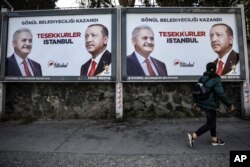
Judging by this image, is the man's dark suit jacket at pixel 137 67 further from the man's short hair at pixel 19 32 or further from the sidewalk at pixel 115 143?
the man's short hair at pixel 19 32

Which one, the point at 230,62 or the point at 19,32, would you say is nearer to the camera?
the point at 230,62

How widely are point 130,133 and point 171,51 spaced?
319cm

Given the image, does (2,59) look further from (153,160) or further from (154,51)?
(153,160)

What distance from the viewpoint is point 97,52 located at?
8.88 metres

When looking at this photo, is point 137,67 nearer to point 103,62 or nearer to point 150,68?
point 150,68

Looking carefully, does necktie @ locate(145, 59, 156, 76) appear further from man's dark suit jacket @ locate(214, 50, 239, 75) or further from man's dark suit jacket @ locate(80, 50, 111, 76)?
man's dark suit jacket @ locate(214, 50, 239, 75)

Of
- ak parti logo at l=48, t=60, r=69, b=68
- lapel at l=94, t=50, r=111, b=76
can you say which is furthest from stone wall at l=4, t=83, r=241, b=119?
ak parti logo at l=48, t=60, r=69, b=68

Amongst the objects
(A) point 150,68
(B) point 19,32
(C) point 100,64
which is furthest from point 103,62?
(B) point 19,32

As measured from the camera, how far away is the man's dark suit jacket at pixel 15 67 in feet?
29.5

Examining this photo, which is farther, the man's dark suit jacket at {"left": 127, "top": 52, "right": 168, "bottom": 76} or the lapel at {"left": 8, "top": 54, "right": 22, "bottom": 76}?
the lapel at {"left": 8, "top": 54, "right": 22, "bottom": 76}

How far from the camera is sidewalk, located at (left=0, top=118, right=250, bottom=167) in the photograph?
5.02 metres

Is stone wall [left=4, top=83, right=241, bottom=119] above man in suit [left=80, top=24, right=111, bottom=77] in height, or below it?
below

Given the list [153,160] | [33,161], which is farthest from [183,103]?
[33,161]

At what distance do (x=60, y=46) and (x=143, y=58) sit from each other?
9.16 feet
